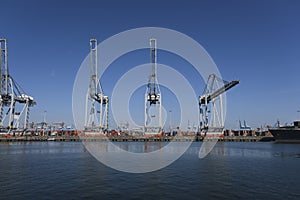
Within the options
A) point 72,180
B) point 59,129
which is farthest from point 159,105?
point 59,129

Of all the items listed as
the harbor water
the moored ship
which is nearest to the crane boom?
the moored ship

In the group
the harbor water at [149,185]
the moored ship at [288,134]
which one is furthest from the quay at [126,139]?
the harbor water at [149,185]

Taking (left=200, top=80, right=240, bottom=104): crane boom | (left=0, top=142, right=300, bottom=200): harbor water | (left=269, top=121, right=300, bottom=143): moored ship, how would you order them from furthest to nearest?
(left=200, top=80, right=240, bottom=104): crane boom < (left=269, top=121, right=300, bottom=143): moored ship < (left=0, top=142, right=300, bottom=200): harbor water

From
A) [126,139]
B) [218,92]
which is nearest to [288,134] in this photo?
[218,92]

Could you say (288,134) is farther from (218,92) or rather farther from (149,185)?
(149,185)

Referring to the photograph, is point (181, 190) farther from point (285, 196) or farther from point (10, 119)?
point (10, 119)

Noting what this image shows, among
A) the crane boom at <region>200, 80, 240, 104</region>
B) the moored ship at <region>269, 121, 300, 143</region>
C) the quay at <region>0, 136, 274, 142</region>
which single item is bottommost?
the quay at <region>0, 136, 274, 142</region>

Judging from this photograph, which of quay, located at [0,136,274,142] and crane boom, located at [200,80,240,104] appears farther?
quay, located at [0,136,274,142]

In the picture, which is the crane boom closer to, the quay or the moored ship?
the quay

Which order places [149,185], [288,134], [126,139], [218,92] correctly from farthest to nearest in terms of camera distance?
1. [126,139]
2. [218,92]
3. [288,134]
4. [149,185]

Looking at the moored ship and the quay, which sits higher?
the moored ship

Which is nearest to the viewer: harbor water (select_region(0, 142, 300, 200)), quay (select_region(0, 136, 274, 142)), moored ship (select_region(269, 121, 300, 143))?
harbor water (select_region(0, 142, 300, 200))

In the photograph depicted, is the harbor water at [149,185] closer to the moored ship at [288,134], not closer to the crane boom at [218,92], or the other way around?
the crane boom at [218,92]

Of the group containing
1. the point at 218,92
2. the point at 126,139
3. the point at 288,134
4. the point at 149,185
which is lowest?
the point at 126,139
